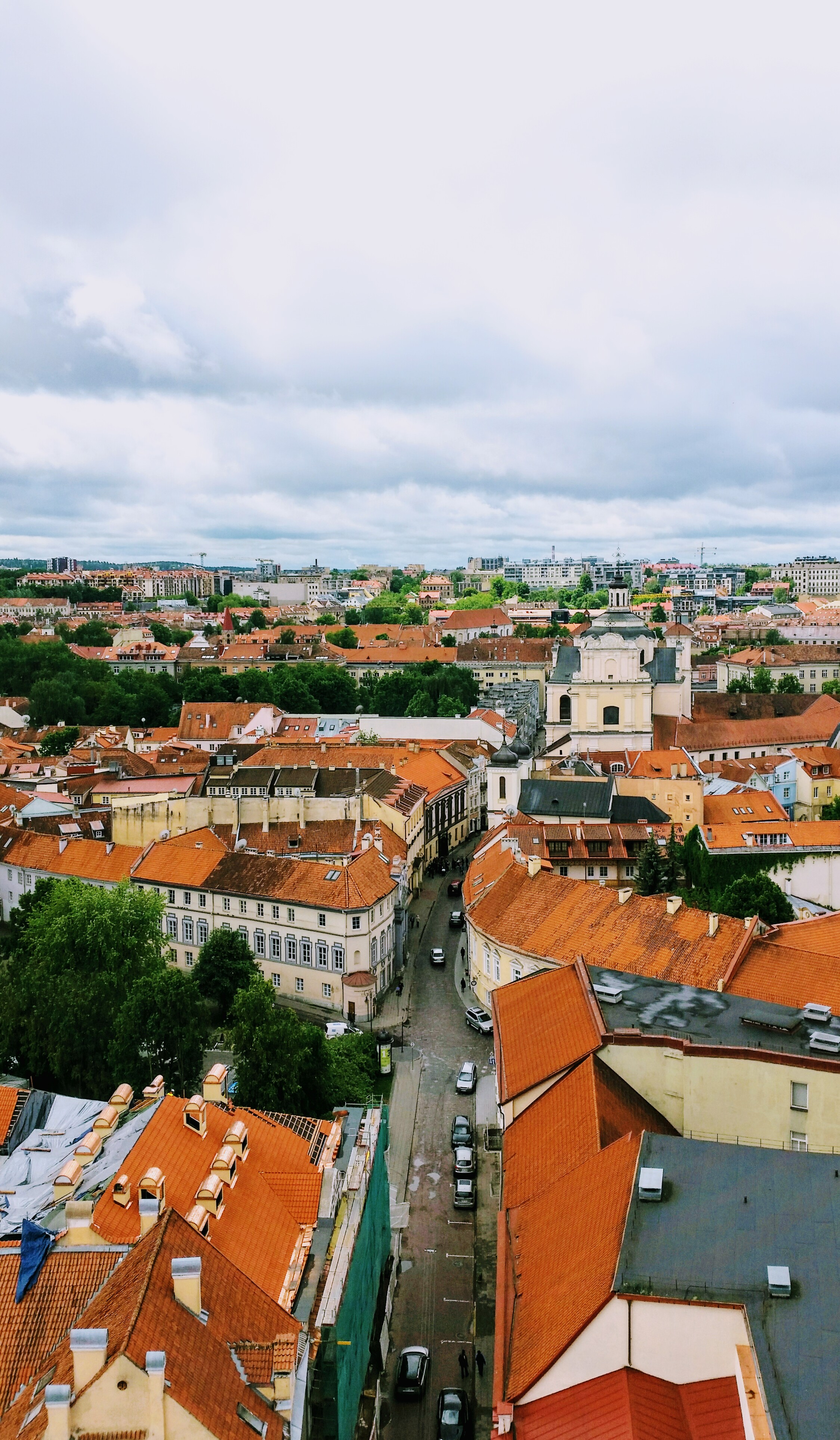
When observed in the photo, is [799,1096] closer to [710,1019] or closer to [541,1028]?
[710,1019]

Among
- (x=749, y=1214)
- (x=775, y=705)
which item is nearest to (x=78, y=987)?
(x=749, y=1214)

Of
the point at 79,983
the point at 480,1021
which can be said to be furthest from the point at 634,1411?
the point at 480,1021

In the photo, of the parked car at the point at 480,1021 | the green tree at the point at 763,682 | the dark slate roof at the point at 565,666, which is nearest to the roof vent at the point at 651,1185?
the parked car at the point at 480,1021

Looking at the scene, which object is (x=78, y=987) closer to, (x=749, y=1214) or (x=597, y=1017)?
(x=597, y=1017)

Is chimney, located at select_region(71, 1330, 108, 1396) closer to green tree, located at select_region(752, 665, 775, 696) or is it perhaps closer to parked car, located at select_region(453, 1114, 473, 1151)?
parked car, located at select_region(453, 1114, 473, 1151)

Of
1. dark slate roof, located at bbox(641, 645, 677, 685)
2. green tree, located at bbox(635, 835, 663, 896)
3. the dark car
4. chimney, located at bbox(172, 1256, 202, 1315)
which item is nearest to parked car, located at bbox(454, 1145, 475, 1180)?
the dark car

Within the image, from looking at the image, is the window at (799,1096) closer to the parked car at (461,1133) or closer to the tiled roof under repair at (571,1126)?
the tiled roof under repair at (571,1126)
